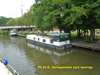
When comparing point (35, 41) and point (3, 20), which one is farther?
point (3, 20)

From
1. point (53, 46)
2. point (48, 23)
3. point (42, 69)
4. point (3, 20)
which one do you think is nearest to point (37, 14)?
point (48, 23)

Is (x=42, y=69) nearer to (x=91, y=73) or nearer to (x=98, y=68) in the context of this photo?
(x=91, y=73)

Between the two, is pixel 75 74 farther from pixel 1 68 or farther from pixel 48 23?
pixel 48 23

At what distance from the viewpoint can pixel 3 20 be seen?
98.2 metres

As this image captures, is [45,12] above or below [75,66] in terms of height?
above

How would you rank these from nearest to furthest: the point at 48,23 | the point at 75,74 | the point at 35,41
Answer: the point at 75,74, the point at 48,23, the point at 35,41

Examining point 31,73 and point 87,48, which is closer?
point 31,73

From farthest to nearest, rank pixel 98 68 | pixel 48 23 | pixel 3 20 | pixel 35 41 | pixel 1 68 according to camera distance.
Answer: pixel 3 20 < pixel 35 41 < pixel 48 23 < pixel 98 68 < pixel 1 68

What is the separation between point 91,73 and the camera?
27.0 feet

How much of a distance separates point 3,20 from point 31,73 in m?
106

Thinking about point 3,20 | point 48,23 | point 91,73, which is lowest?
point 91,73

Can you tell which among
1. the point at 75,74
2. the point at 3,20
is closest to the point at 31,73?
the point at 75,74

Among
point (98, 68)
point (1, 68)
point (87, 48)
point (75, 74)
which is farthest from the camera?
point (87, 48)

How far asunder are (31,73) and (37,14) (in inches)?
711
